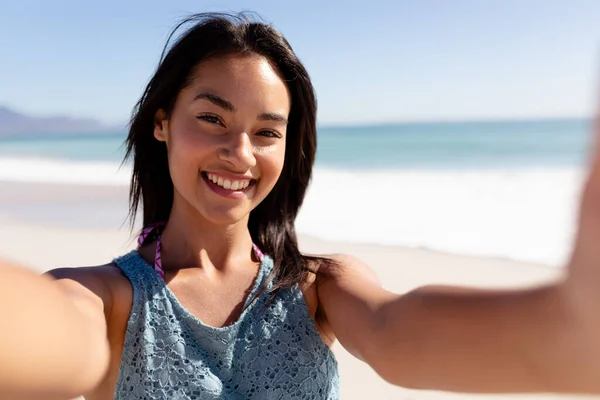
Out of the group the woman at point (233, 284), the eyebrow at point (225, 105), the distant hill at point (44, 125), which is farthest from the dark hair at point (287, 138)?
the distant hill at point (44, 125)

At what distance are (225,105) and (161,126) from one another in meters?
0.40

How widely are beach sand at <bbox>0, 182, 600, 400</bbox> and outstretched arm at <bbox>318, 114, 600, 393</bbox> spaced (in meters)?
1.94

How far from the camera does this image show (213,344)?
1.93 m

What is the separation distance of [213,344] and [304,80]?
0.98 meters

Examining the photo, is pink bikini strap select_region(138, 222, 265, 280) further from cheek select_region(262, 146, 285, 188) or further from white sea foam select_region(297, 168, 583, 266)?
white sea foam select_region(297, 168, 583, 266)

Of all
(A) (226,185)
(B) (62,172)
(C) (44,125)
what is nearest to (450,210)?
(A) (226,185)

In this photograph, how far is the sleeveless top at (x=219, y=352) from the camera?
1.85m

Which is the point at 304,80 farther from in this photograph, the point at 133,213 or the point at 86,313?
the point at 86,313

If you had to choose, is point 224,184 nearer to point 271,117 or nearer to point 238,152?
point 238,152

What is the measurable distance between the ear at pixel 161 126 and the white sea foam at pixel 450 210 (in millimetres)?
2319

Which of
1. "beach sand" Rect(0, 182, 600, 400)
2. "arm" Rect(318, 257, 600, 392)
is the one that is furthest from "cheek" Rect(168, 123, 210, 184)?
"beach sand" Rect(0, 182, 600, 400)

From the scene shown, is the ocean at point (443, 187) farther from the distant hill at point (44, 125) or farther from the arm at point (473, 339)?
the distant hill at point (44, 125)

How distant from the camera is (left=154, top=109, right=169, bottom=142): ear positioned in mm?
2316

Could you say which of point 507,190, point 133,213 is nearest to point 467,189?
point 507,190
